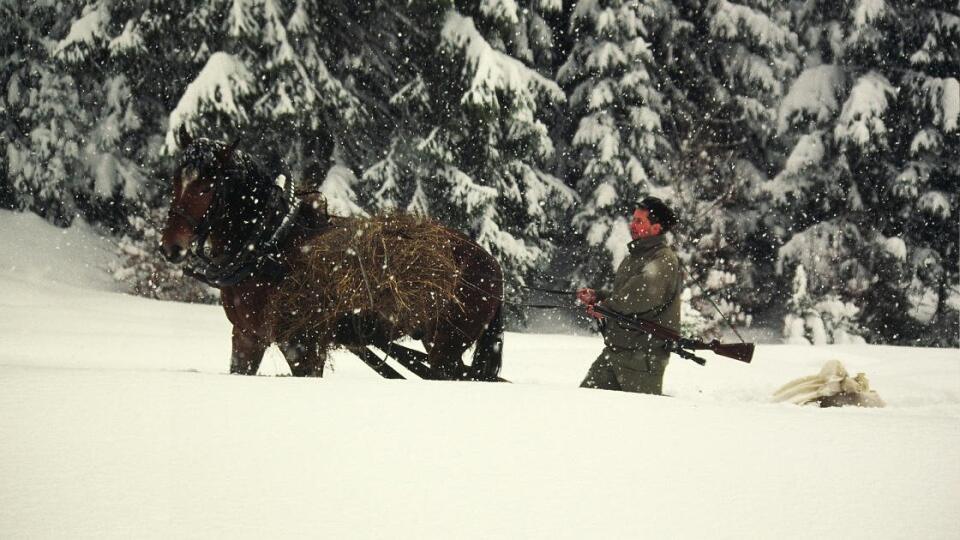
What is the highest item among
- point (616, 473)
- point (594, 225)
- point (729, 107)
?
point (729, 107)

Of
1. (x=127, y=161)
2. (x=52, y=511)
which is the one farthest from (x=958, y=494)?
(x=127, y=161)

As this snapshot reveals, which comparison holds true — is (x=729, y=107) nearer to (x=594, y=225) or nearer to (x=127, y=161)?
(x=594, y=225)

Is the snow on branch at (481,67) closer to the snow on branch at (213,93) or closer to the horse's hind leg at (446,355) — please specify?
the snow on branch at (213,93)

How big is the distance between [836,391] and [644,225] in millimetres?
2465

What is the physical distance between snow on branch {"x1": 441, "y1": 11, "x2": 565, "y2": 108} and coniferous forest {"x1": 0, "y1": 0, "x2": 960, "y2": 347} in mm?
40

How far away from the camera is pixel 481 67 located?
41.7ft

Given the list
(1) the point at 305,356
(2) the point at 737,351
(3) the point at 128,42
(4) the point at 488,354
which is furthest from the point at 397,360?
(3) the point at 128,42

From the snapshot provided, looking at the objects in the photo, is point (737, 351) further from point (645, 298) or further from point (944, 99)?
point (944, 99)

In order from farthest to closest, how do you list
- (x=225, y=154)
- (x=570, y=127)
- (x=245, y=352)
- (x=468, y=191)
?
(x=570, y=127), (x=468, y=191), (x=245, y=352), (x=225, y=154)

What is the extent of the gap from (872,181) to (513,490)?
1845cm

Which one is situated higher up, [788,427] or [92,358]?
[788,427]

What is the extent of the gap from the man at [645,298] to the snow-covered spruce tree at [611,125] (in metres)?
10.7

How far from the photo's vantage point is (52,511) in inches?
107

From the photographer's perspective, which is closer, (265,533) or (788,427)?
(265,533)
